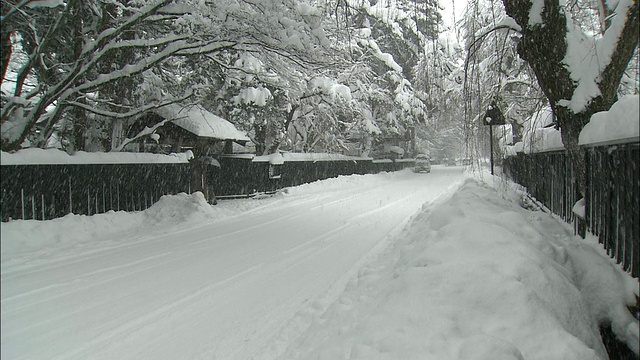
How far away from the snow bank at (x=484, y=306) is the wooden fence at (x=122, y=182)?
189cm

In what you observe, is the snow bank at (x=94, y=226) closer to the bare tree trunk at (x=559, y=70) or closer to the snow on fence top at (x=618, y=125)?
the snow on fence top at (x=618, y=125)

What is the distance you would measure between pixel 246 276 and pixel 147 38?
13.3 feet

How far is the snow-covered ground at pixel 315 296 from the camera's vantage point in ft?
6.88

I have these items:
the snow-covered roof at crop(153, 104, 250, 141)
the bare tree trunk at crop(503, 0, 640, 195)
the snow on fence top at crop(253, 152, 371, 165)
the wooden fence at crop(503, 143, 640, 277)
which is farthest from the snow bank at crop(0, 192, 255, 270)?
the bare tree trunk at crop(503, 0, 640, 195)

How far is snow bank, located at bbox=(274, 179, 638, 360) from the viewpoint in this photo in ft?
7.95

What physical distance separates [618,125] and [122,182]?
470cm

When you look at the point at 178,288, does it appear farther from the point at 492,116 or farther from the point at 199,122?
the point at 492,116

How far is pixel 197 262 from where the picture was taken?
5449 millimetres

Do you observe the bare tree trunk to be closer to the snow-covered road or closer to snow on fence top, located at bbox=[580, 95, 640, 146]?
snow on fence top, located at bbox=[580, 95, 640, 146]

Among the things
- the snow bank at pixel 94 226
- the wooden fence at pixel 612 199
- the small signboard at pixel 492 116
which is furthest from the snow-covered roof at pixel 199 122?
the wooden fence at pixel 612 199

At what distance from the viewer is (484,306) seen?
2779 millimetres

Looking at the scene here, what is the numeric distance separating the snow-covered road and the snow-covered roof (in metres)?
3.29

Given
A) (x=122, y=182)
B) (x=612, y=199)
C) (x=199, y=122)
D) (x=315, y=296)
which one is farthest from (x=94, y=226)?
(x=199, y=122)

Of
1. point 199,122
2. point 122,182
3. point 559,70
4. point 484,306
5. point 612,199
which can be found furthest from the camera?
point 199,122
